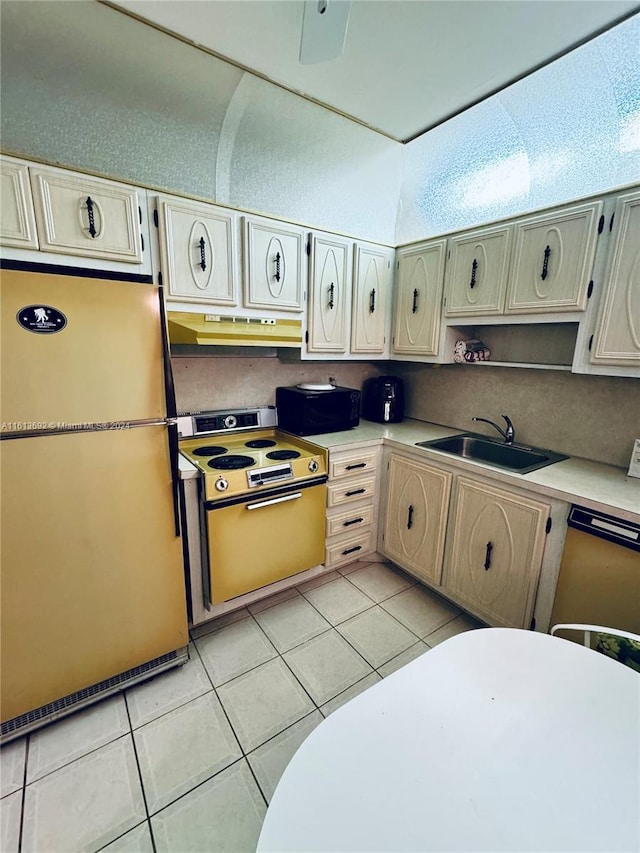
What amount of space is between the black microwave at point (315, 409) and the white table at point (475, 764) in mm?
1605

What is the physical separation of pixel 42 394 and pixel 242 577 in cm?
127

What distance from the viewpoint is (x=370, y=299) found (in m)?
2.49

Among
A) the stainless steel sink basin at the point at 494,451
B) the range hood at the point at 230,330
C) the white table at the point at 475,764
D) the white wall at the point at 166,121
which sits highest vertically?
the white wall at the point at 166,121

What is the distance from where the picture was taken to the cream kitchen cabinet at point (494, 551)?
1.71 metres

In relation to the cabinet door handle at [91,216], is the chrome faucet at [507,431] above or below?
below

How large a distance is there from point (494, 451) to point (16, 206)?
105 inches

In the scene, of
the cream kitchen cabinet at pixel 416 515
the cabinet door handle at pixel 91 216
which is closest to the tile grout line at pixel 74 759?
the cream kitchen cabinet at pixel 416 515

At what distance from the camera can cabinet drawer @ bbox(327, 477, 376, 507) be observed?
2254mm

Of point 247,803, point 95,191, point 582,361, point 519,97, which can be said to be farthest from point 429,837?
point 519,97

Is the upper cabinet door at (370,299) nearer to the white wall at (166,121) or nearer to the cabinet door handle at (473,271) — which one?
the white wall at (166,121)

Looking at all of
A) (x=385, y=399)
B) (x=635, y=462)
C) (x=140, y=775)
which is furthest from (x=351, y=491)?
(x=140, y=775)

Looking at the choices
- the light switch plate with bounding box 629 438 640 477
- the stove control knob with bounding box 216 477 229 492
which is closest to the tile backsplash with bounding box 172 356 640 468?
the light switch plate with bounding box 629 438 640 477

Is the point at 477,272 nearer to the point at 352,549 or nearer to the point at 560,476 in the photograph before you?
the point at 560,476

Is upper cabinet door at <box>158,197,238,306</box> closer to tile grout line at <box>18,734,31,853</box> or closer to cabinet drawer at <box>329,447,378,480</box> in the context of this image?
cabinet drawer at <box>329,447,378,480</box>
